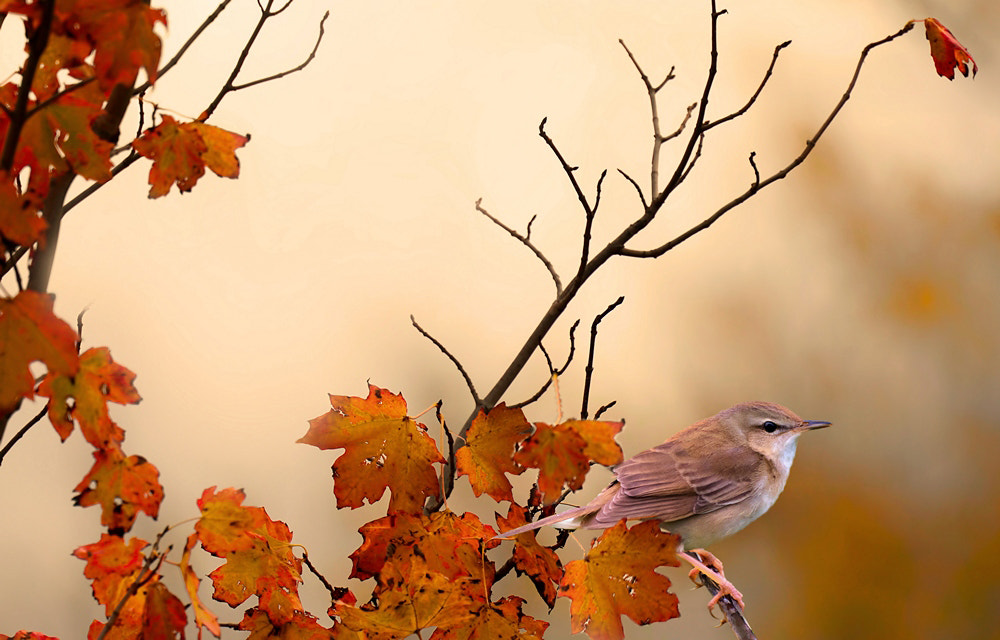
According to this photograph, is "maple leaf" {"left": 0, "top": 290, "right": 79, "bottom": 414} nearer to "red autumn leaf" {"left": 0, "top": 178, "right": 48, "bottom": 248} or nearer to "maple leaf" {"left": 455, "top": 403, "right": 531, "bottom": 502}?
"red autumn leaf" {"left": 0, "top": 178, "right": 48, "bottom": 248}

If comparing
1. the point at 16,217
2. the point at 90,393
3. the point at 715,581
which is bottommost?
the point at 715,581

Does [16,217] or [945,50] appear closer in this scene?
[16,217]

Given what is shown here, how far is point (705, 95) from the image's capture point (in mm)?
919

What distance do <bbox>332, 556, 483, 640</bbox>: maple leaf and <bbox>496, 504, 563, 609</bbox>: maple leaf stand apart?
0.08 m

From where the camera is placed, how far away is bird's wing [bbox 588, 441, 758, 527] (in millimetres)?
1116

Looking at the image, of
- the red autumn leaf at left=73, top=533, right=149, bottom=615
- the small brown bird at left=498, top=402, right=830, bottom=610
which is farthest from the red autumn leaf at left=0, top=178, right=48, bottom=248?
the small brown bird at left=498, top=402, right=830, bottom=610

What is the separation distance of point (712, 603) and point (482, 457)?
33 cm

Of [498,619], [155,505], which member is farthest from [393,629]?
[155,505]

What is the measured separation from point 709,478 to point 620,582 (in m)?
0.35

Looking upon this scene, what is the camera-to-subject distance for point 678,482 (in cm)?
117

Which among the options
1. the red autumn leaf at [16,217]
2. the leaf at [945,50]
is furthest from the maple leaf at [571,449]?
the leaf at [945,50]

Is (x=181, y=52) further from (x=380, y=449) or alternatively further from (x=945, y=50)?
(x=945, y=50)

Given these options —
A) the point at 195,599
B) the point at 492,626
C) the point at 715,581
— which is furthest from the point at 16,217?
the point at 715,581

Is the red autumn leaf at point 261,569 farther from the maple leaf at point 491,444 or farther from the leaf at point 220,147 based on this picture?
the leaf at point 220,147
